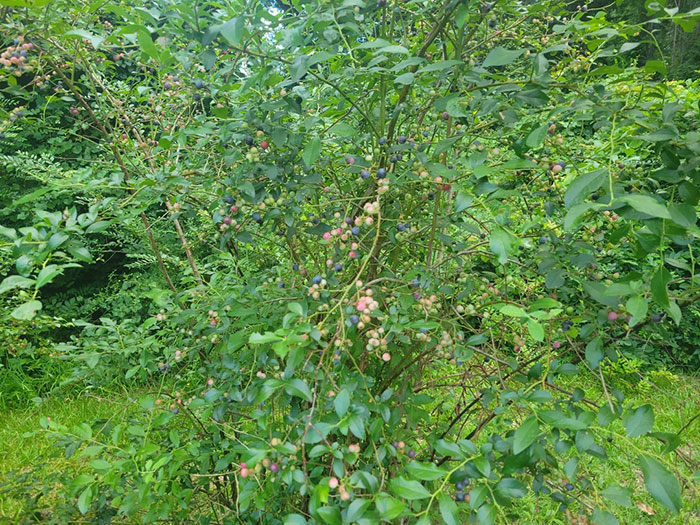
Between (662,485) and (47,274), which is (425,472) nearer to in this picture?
(662,485)

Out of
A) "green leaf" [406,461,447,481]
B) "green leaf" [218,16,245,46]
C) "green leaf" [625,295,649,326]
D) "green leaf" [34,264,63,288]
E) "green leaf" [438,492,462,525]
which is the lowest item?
"green leaf" [438,492,462,525]

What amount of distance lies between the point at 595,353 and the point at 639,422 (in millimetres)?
180

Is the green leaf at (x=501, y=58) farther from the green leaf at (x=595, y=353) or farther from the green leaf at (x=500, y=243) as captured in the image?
the green leaf at (x=595, y=353)

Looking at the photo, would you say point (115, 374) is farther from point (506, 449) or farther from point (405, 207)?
point (506, 449)

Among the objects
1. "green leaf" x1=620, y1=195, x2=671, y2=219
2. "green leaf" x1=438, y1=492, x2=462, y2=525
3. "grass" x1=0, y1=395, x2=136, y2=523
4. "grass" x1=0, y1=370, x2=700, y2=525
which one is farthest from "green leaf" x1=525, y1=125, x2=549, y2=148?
"grass" x1=0, y1=395, x2=136, y2=523

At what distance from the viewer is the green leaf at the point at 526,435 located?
76 centimetres

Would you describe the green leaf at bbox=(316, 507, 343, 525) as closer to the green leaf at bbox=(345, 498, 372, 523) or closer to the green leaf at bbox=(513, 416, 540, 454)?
the green leaf at bbox=(345, 498, 372, 523)

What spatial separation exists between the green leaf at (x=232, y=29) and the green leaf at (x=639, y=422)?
936mm

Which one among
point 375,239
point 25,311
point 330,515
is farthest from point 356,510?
point 25,311

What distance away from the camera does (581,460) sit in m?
1.43

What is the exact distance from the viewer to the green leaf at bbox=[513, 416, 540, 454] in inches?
30.0

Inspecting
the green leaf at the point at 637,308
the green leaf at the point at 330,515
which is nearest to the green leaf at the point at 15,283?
the green leaf at the point at 330,515

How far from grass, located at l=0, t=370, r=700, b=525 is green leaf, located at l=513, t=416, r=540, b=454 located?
1.24 ft

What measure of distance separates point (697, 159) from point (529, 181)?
23.7 inches
